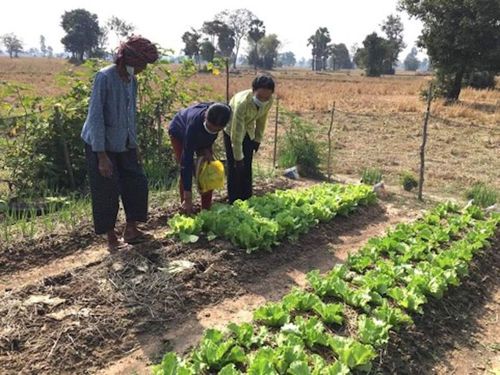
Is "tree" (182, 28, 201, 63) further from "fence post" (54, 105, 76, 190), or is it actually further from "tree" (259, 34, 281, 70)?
"fence post" (54, 105, 76, 190)

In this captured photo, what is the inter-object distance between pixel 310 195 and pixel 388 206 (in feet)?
5.08

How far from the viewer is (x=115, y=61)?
3846 mm

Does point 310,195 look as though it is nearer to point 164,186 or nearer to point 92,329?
point 164,186

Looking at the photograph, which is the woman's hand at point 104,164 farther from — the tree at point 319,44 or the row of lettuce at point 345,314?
the tree at point 319,44

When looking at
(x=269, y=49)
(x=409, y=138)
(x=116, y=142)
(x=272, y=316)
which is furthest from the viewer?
(x=269, y=49)

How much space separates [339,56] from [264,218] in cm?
9652

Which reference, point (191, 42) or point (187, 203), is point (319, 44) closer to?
point (191, 42)

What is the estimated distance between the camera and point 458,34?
19359 millimetres

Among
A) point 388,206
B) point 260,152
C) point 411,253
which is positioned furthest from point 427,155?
point 411,253

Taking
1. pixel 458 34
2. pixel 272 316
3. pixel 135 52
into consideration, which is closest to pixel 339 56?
pixel 458 34

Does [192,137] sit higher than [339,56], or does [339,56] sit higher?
[339,56]

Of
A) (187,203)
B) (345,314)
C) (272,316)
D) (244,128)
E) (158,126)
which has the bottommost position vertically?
(345,314)

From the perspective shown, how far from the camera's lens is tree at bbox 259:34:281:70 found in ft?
256

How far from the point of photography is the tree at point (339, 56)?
92938 millimetres
